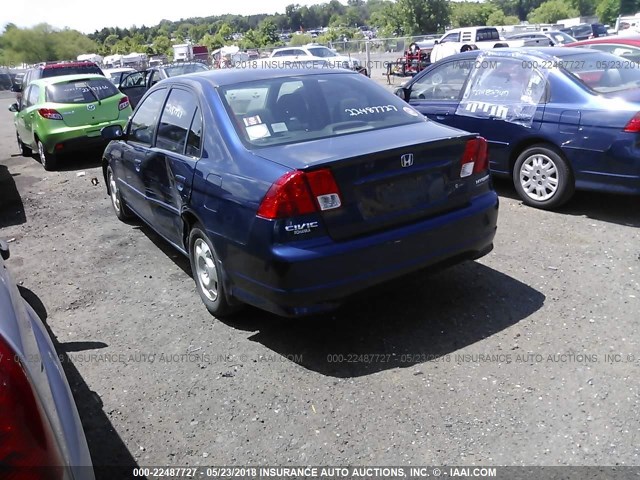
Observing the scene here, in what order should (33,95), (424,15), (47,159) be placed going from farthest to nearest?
1. (424,15)
2. (33,95)
3. (47,159)

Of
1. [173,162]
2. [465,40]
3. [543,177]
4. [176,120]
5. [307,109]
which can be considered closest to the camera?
[307,109]

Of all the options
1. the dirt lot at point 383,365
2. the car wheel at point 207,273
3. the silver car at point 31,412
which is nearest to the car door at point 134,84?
the dirt lot at point 383,365

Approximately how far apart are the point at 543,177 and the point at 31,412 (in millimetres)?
→ 5683

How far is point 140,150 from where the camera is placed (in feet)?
17.3

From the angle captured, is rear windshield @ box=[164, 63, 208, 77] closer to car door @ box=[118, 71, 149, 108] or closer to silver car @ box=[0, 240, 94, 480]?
car door @ box=[118, 71, 149, 108]

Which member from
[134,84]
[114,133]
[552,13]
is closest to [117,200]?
[114,133]

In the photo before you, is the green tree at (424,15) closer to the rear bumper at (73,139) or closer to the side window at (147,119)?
the rear bumper at (73,139)

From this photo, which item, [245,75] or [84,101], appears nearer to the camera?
[245,75]

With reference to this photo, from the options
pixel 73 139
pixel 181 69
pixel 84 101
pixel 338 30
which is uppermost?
pixel 338 30

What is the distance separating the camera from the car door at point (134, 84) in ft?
53.7

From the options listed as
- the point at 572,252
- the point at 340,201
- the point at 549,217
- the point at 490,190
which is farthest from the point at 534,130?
the point at 340,201

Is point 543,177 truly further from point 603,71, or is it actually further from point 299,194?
point 299,194

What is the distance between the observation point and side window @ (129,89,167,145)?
5113 millimetres

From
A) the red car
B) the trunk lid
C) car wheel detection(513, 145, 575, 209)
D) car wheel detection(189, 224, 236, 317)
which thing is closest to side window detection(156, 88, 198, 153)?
car wheel detection(189, 224, 236, 317)
